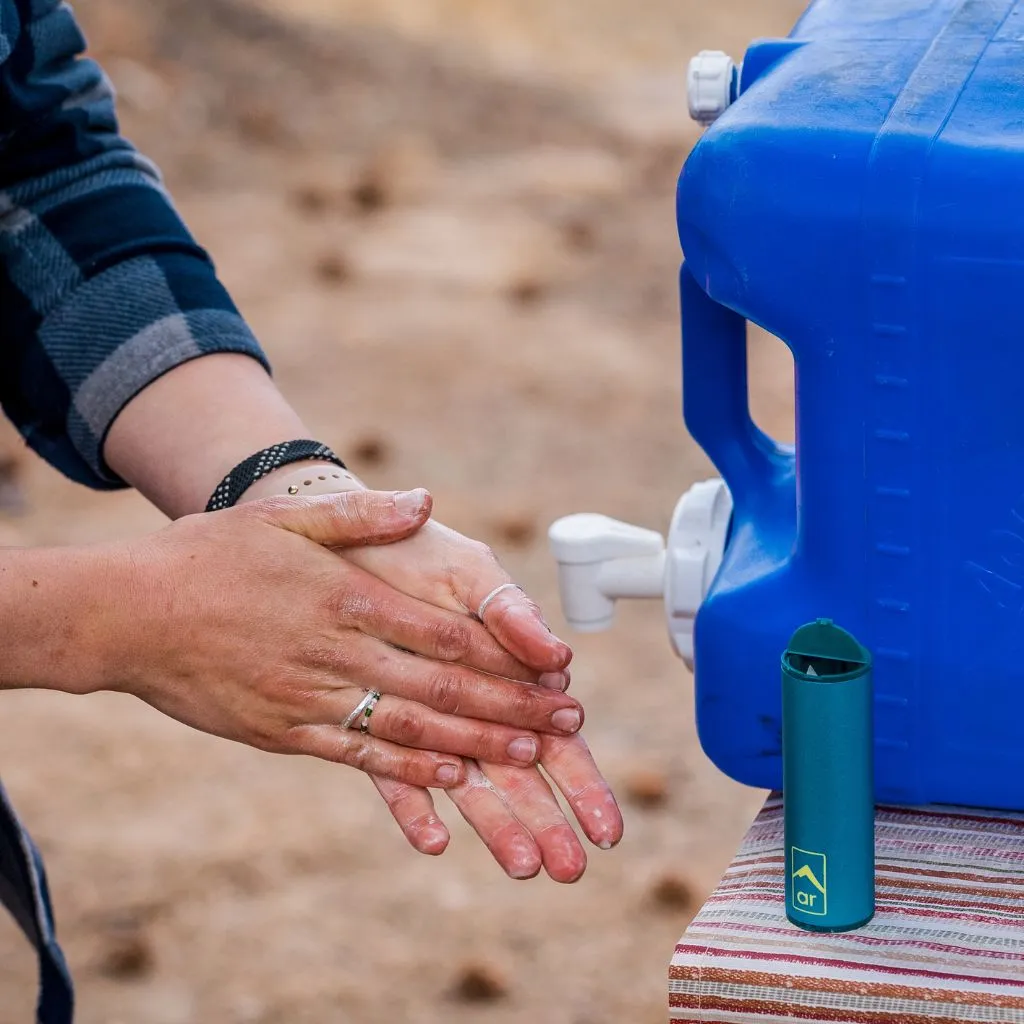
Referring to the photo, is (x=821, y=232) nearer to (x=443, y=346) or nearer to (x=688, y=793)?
(x=688, y=793)

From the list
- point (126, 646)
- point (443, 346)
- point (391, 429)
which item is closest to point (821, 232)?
point (126, 646)

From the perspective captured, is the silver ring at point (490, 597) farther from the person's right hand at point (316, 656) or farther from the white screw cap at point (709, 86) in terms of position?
the white screw cap at point (709, 86)

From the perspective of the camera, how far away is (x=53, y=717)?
120 inches

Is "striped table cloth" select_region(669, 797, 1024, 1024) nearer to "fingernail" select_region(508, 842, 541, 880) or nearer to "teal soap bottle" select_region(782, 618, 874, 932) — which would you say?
"teal soap bottle" select_region(782, 618, 874, 932)

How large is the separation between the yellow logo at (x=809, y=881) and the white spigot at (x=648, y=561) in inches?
11.0

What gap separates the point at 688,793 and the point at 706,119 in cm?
185

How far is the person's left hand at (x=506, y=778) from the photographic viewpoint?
112 cm

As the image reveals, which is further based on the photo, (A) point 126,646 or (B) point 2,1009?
(B) point 2,1009

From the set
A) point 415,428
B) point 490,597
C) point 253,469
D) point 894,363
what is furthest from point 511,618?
point 415,428

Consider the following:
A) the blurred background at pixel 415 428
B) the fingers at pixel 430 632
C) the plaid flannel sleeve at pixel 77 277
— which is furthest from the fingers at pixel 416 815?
the blurred background at pixel 415 428

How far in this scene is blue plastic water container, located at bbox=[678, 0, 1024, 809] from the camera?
922mm

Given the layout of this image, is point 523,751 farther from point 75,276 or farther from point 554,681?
point 75,276

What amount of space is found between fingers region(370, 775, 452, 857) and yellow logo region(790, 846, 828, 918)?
0.29 m

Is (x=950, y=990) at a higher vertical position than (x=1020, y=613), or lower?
lower
